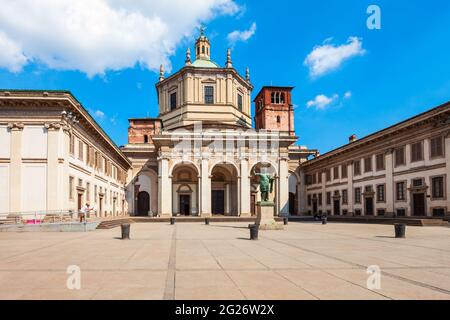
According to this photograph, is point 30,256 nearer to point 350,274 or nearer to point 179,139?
point 350,274

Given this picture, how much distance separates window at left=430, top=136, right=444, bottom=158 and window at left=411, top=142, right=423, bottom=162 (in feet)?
4.80

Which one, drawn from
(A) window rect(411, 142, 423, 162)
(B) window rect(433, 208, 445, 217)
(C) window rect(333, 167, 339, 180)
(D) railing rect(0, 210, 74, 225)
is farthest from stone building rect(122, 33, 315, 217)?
(D) railing rect(0, 210, 74, 225)

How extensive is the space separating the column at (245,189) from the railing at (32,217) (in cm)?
2629

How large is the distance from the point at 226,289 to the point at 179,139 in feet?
140

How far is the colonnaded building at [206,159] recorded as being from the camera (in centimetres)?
2633

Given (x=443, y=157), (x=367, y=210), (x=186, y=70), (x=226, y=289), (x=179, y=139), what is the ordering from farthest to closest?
(x=186, y=70)
(x=179, y=139)
(x=367, y=210)
(x=443, y=157)
(x=226, y=289)

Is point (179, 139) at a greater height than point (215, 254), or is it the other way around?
point (179, 139)

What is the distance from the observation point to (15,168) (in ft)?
85.6

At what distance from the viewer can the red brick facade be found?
204 ft

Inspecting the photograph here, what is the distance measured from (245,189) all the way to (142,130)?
73.2ft

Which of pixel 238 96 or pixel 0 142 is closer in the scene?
pixel 0 142

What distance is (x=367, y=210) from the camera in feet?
140

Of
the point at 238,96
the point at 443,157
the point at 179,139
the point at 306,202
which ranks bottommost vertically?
the point at 306,202
